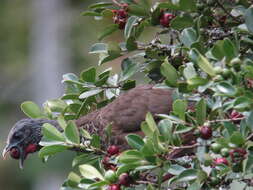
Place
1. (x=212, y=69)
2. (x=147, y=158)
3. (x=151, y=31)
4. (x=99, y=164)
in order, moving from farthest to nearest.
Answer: (x=151, y=31) → (x=99, y=164) → (x=147, y=158) → (x=212, y=69)

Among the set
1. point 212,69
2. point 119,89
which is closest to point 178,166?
point 212,69

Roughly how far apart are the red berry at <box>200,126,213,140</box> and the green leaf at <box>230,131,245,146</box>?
0.12m

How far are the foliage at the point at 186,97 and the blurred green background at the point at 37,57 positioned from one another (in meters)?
7.75

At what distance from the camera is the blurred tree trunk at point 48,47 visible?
37.9 feet

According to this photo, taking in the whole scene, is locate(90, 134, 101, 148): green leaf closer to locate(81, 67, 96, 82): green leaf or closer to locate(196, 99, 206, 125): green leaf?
locate(81, 67, 96, 82): green leaf

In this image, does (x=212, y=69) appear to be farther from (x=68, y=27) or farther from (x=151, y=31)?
(x=68, y=27)

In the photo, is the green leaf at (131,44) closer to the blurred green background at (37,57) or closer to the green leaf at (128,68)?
the green leaf at (128,68)

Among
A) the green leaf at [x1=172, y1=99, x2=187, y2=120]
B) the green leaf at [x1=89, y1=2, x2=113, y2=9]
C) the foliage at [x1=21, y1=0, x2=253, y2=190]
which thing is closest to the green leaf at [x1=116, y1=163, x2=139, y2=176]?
the foliage at [x1=21, y1=0, x2=253, y2=190]

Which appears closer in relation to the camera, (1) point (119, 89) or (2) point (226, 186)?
(2) point (226, 186)

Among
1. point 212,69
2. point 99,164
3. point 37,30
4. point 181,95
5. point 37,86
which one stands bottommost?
point 37,86

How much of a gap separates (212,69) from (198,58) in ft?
0.24

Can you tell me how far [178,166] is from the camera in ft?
9.08

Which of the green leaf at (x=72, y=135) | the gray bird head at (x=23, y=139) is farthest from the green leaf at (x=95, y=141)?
the gray bird head at (x=23, y=139)

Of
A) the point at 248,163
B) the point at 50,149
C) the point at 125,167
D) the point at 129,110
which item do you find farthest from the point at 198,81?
the point at 129,110
